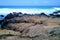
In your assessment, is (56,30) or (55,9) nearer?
(56,30)

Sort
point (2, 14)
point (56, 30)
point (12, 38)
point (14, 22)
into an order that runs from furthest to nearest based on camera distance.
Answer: point (2, 14) < point (14, 22) < point (56, 30) < point (12, 38)

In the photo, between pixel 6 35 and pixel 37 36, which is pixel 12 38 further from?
pixel 37 36

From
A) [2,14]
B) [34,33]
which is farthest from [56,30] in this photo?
[2,14]

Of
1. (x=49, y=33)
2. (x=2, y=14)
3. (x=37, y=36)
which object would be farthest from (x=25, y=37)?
(x=2, y=14)

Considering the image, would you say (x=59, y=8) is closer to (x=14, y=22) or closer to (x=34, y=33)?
(x=14, y=22)

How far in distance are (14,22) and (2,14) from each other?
2014mm

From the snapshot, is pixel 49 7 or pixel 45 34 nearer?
pixel 45 34

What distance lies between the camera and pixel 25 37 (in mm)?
2678

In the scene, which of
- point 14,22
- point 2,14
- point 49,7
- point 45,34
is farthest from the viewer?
point 49,7

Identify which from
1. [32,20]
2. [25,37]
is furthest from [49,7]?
[25,37]

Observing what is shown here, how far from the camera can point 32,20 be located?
3.82 meters

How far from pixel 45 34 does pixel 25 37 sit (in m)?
0.35

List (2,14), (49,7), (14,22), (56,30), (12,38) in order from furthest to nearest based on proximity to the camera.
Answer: (49,7)
(2,14)
(14,22)
(56,30)
(12,38)

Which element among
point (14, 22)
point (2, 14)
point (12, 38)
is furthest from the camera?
point (2, 14)
